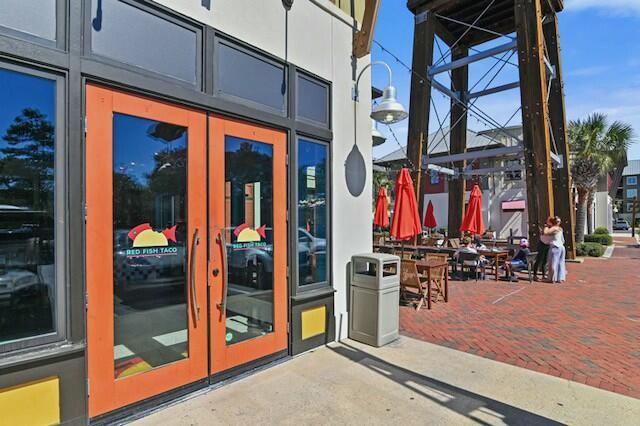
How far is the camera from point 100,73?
2.78m

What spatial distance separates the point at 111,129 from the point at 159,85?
555 mm

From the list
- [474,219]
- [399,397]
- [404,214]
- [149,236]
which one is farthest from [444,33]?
[149,236]

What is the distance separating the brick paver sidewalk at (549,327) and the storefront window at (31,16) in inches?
203

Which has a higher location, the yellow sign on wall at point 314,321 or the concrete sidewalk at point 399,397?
the yellow sign on wall at point 314,321

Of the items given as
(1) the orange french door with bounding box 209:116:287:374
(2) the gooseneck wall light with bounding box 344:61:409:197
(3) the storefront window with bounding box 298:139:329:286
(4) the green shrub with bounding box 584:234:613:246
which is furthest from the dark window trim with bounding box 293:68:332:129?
(4) the green shrub with bounding box 584:234:613:246

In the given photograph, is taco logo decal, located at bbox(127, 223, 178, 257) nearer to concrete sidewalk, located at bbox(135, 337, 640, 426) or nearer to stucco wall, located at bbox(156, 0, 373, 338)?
concrete sidewalk, located at bbox(135, 337, 640, 426)

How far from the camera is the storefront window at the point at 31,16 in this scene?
2.43 metres

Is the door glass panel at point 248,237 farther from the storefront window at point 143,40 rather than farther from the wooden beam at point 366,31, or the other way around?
the wooden beam at point 366,31

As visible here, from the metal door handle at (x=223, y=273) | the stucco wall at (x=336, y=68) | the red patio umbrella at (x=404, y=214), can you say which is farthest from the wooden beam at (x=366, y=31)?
the metal door handle at (x=223, y=273)

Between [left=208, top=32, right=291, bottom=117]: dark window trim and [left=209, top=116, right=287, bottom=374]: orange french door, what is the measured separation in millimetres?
233

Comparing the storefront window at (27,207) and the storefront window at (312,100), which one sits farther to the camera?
the storefront window at (312,100)

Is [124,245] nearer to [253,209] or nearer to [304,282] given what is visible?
[253,209]

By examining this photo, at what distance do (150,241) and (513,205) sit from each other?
2819 centimetres

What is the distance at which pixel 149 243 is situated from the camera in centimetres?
312
